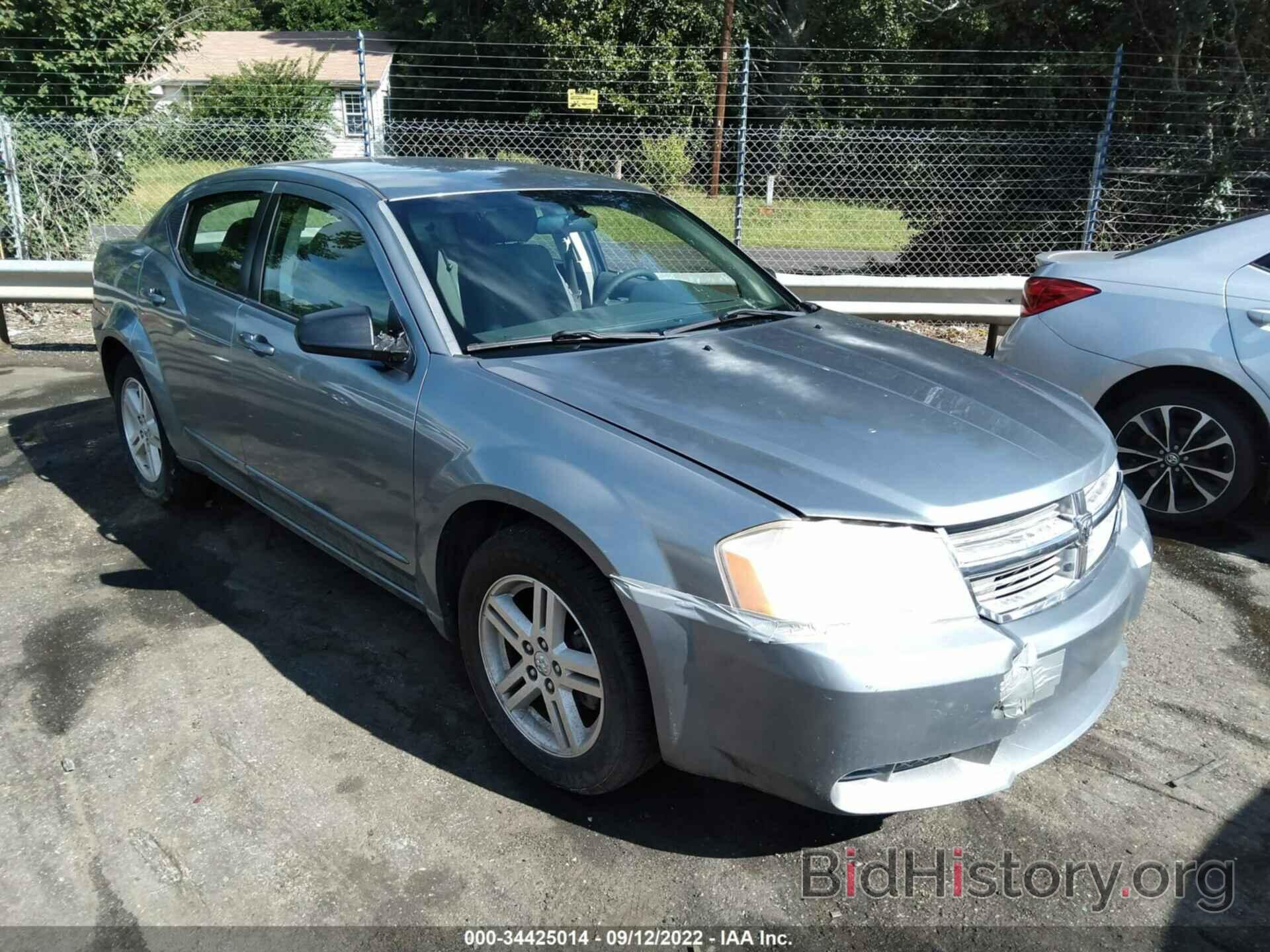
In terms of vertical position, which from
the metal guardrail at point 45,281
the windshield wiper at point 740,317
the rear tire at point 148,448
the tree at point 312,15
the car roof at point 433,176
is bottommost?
the rear tire at point 148,448

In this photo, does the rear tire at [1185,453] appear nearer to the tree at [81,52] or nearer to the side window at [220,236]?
the side window at [220,236]

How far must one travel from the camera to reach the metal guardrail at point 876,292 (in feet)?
25.1

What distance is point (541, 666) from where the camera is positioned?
9.32 feet

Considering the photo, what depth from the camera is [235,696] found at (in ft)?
11.3

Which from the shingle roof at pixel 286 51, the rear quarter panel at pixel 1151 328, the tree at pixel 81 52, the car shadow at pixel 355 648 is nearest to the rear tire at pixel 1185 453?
the rear quarter panel at pixel 1151 328

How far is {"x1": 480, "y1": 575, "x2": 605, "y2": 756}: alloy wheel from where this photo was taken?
273 centimetres

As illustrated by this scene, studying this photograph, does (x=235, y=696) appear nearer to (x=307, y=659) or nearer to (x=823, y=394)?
(x=307, y=659)

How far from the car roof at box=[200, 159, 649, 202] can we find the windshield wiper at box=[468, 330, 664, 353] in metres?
0.76

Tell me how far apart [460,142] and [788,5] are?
1702cm

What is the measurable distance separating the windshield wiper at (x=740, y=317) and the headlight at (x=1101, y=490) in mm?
1292

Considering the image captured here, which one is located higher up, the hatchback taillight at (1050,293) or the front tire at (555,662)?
the hatchback taillight at (1050,293)

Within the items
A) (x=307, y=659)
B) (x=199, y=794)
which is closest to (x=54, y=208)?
(x=307, y=659)

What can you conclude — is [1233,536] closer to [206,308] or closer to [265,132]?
[206,308]

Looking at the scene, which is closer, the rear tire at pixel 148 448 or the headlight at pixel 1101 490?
the headlight at pixel 1101 490
